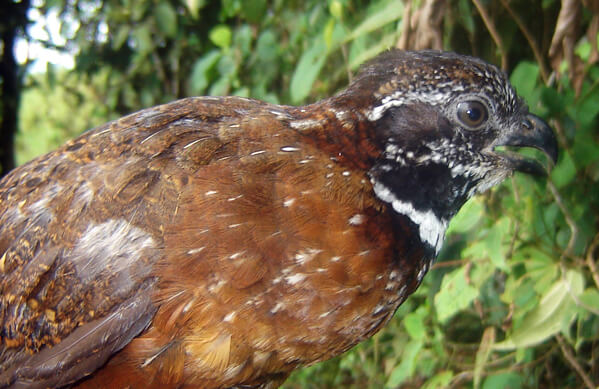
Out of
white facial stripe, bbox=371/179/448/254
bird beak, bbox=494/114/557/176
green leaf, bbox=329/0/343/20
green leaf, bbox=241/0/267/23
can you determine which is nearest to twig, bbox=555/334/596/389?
bird beak, bbox=494/114/557/176

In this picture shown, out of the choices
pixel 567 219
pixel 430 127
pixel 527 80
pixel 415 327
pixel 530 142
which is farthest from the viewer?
pixel 415 327

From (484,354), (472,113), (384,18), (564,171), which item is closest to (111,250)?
(472,113)

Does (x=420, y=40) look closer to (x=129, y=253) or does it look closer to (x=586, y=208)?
(x=586, y=208)

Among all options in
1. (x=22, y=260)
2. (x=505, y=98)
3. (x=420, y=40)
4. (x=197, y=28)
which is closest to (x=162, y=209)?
(x=22, y=260)

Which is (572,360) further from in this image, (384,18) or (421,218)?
(384,18)

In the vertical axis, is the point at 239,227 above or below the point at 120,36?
above

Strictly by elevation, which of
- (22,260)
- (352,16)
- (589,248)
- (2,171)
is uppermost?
(352,16)
